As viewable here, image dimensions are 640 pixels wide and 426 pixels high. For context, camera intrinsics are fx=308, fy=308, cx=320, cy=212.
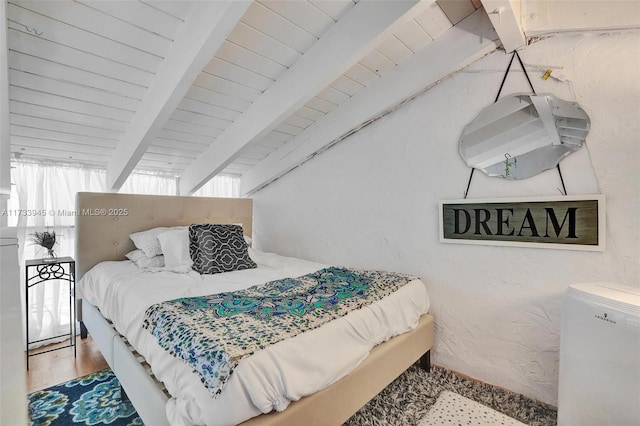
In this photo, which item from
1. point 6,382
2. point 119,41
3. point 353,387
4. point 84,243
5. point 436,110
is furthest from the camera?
point 84,243

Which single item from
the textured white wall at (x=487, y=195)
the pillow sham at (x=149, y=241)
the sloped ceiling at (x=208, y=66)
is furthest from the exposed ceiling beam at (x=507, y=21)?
the pillow sham at (x=149, y=241)

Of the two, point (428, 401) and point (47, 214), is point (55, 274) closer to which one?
point (47, 214)

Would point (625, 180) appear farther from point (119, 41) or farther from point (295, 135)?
point (119, 41)

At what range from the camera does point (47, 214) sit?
2469 mm

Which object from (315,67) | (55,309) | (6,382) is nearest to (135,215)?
(55,309)

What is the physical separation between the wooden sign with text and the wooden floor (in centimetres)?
265

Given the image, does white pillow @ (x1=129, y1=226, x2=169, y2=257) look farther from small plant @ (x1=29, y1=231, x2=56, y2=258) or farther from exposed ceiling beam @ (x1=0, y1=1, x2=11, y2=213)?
exposed ceiling beam @ (x1=0, y1=1, x2=11, y2=213)

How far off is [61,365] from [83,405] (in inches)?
25.3

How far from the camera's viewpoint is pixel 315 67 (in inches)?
75.0

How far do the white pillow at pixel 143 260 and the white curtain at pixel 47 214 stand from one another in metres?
0.61

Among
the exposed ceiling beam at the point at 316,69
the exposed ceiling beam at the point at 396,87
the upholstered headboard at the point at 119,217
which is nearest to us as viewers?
the exposed ceiling beam at the point at 316,69

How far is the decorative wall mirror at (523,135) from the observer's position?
1.73 meters

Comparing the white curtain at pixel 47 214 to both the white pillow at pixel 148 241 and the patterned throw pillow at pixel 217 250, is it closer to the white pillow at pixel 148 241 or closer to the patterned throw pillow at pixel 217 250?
the white pillow at pixel 148 241

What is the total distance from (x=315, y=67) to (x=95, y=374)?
8.10 feet
